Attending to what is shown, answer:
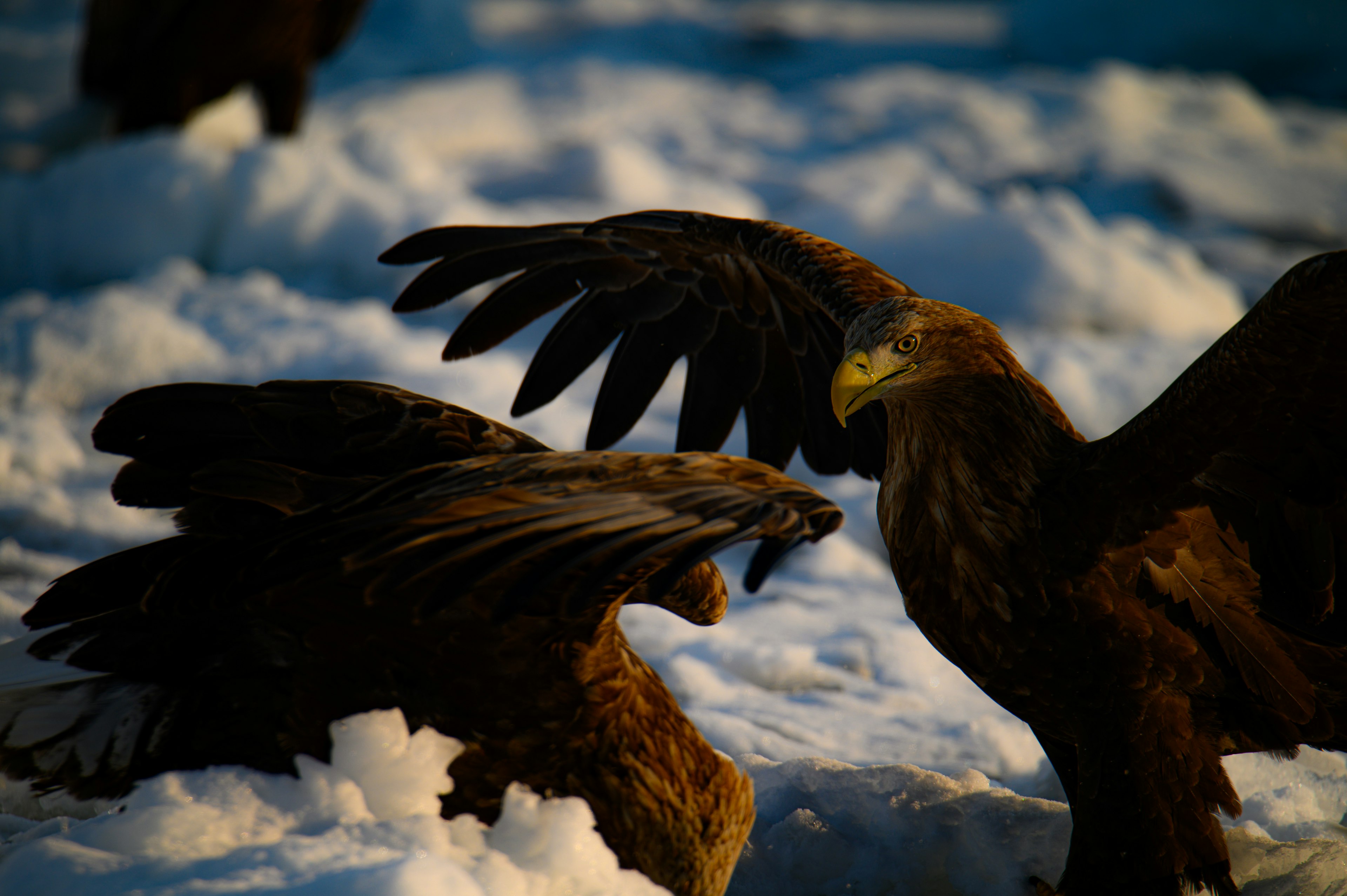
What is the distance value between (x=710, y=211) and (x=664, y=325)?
3453mm

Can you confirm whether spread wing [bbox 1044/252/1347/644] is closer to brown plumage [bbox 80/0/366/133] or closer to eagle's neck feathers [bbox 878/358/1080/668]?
eagle's neck feathers [bbox 878/358/1080/668]

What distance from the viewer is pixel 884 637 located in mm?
2992

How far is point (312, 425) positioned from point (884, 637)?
1.90 m

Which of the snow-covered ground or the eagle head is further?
the snow-covered ground

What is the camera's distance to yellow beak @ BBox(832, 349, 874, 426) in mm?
1630

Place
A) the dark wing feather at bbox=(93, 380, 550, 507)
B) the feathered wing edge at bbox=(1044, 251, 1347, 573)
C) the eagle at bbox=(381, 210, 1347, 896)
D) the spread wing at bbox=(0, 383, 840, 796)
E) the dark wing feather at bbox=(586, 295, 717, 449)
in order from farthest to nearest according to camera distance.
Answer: the dark wing feather at bbox=(586, 295, 717, 449) → the dark wing feather at bbox=(93, 380, 550, 507) → the eagle at bbox=(381, 210, 1347, 896) → the feathered wing edge at bbox=(1044, 251, 1347, 573) → the spread wing at bbox=(0, 383, 840, 796)

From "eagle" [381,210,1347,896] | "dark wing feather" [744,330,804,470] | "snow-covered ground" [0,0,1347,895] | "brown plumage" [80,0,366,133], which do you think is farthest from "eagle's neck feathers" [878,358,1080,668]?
"brown plumage" [80,0,366,133]

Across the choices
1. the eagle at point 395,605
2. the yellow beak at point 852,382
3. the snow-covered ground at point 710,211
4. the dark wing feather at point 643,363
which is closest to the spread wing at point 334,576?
the eagle at point 395,605

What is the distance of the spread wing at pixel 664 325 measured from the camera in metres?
2.26

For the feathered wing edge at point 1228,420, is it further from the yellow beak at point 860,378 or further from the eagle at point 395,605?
the eagle at point 395,605

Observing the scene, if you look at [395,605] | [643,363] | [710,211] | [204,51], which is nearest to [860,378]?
[395,605]

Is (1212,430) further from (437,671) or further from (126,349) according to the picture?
(126,349)

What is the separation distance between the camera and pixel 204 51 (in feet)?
17.2

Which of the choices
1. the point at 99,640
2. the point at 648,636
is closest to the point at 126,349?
the point at 648,636
